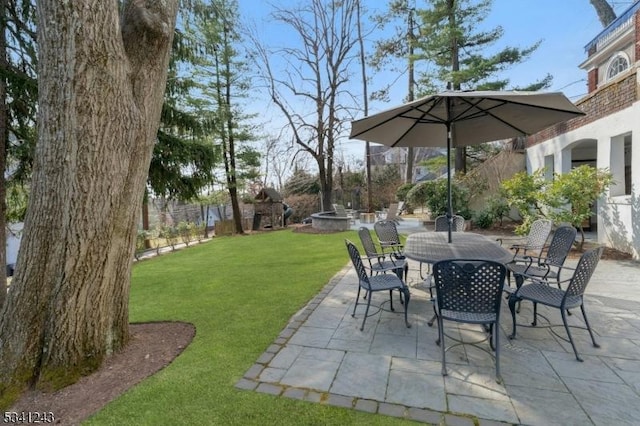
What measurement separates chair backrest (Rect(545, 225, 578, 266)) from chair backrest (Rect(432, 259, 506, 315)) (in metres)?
1.91

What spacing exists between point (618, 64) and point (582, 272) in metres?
15.2

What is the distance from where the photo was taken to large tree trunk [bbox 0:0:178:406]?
2.16 m

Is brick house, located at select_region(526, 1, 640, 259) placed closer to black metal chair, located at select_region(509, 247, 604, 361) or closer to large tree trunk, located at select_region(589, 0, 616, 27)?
black metal chair, located at select_region(509, 247, 604, 361)

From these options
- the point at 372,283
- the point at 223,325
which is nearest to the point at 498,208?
the point at 372,283

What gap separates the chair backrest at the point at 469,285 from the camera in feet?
7.38

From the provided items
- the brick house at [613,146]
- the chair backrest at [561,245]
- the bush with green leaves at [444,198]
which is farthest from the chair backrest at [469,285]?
the bush with green leaves at [444,198]

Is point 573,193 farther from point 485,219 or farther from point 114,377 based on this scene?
point 114,377

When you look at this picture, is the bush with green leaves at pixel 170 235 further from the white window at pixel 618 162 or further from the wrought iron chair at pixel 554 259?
the white window at pixel 618 162

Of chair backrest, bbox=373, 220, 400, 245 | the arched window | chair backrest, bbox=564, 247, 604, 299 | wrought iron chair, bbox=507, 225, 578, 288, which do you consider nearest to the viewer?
chair backrest, bbox=564, 247, 604, 299

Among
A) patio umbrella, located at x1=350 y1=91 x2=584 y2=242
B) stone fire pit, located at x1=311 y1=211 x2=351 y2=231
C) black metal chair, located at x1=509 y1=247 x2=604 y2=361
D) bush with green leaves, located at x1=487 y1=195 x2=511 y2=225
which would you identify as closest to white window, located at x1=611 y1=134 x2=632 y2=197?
bush with green leaves, located at x1=487 y1=195 x2=511 y2=225

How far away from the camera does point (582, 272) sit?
8.20 ft

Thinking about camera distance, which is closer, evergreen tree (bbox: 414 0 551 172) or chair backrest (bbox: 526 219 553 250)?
chair backrest (bbox: 526 219 553 250)

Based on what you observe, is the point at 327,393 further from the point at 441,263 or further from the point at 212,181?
the point at 212,181

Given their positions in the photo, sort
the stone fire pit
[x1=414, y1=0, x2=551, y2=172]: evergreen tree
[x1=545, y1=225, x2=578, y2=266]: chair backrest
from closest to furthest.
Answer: [x1=545, y1=225, x2=578, y2=266]: chair backrest
[x1=414, y1=0, x2=551, y2=172]: evergreen tree
the stone fire pit
